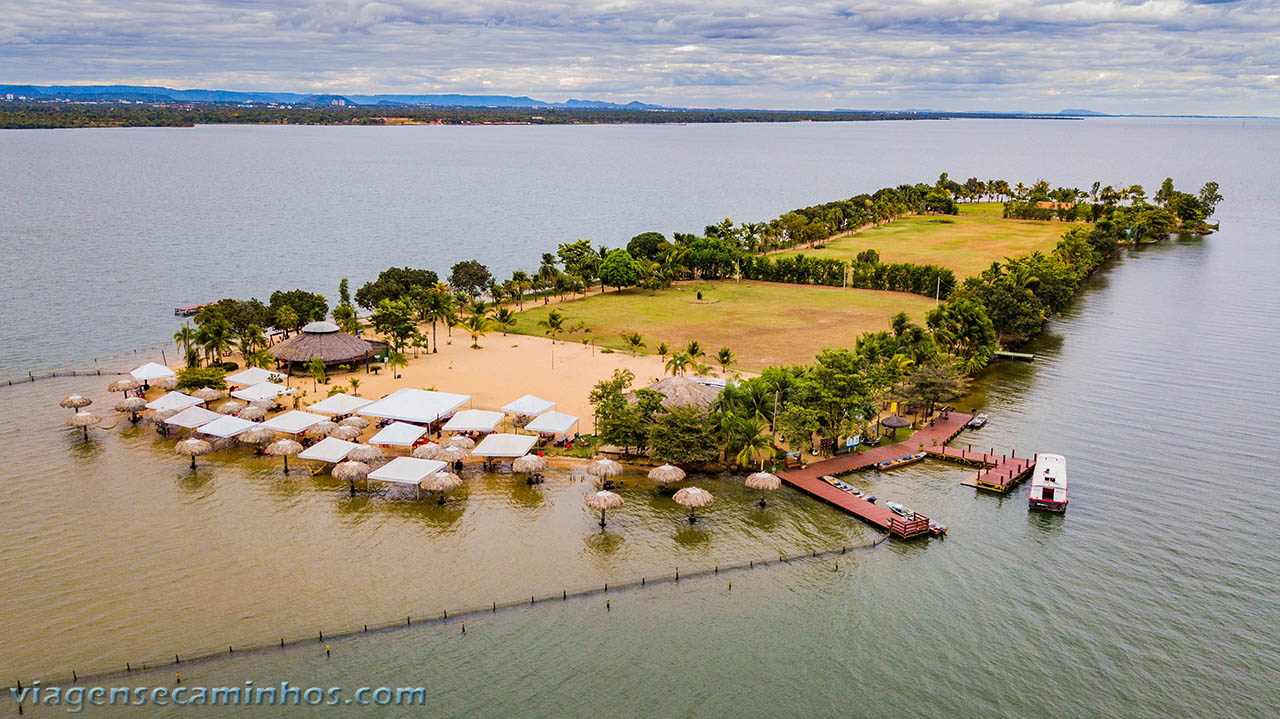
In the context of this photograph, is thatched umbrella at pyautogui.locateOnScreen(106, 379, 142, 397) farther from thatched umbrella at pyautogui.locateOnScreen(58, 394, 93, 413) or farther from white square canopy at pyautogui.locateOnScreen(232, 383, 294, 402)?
white square canopy at pyautogui.locateOnScreen(232, 383, 294, 402)

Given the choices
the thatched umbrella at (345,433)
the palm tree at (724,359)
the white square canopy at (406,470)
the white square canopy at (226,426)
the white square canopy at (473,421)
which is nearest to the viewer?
the white square canopy at (406,470)

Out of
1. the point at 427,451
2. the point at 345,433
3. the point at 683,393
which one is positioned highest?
the point at 683,393

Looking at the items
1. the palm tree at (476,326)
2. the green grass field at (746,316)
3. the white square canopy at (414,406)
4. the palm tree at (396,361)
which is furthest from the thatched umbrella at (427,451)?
the green grass field at (746,316)

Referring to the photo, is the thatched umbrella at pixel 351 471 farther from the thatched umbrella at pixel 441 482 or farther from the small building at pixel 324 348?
the small building at pixel 324 348

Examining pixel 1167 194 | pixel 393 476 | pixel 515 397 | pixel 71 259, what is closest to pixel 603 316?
pixel 515 397

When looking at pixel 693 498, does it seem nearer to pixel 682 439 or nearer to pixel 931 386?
pixel 682 439

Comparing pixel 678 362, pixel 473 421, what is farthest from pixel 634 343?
pixel 473 421
